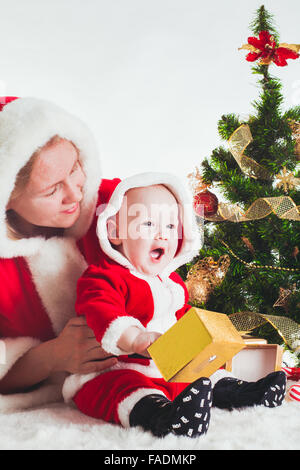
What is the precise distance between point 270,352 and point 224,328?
0.44 metres

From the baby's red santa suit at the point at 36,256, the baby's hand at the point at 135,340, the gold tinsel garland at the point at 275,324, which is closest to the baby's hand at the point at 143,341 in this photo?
the baby's hand at the point at 135,340

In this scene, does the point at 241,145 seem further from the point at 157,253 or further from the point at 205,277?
the point at 157,253

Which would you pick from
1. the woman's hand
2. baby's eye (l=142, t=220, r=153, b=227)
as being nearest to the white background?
baby's eye (l=142, t=220, r=153, b=227)

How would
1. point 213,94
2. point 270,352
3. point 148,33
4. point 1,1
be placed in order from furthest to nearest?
1. point 213,94
2. point 148,33
3. point 1,1
4. point 270,352

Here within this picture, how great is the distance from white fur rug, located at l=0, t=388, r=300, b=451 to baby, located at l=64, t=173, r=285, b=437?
32 millimetres

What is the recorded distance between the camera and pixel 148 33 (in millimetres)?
1357

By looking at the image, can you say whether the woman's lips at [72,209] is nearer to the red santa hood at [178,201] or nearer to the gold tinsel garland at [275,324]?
the red santa hood at [178,201]

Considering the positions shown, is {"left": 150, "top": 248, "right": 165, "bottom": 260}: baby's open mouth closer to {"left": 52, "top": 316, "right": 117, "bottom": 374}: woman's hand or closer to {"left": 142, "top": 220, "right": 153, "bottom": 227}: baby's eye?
{"left": 142, "top": 220, "right": 153, "bottom": 227}: baby's eye

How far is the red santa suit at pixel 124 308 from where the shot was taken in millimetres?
693

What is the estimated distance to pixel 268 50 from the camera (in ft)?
4.23
